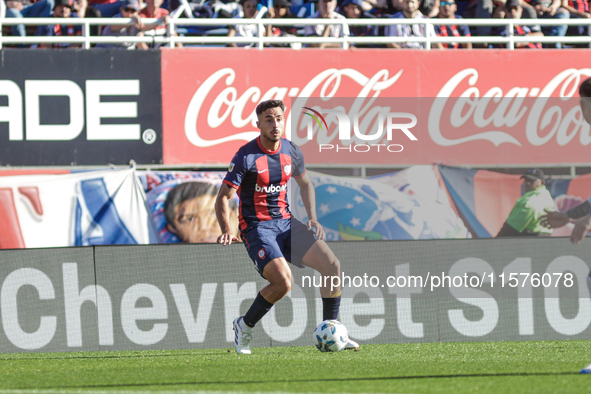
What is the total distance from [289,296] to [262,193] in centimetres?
203

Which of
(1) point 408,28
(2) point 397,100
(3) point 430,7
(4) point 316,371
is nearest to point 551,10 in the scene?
(3) point 430,7

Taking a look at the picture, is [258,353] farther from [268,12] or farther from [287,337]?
[268,12]

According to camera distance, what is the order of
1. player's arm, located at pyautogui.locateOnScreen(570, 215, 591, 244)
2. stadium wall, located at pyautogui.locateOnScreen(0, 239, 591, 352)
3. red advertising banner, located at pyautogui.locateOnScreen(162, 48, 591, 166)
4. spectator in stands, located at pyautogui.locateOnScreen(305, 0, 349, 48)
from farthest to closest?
spectator in stands, located at pyautogui.locateOnScreen(305, 0, 349, 48)
red advertising banner, located at pyautogui.locateOnScreen(162, 48, 591, 166)
stadium wall, located at pyautogui.locateOnScreen(0, 239, 591, 352)
player's arm, located at pyautogui.locateOnScreen(570, 215, 591, 244)

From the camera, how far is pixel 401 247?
914 cm

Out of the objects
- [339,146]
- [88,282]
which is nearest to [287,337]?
[88,282]

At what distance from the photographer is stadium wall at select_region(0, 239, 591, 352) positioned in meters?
8.82

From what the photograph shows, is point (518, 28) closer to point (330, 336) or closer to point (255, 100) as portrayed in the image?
point (255, 100)

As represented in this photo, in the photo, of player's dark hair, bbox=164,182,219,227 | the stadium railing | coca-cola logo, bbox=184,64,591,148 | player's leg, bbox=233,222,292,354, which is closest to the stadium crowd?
the stadium railing

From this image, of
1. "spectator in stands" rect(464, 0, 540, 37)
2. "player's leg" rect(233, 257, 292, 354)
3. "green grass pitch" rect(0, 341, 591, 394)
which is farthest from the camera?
"spectator in stands" rect(464, 0, 540, 37)

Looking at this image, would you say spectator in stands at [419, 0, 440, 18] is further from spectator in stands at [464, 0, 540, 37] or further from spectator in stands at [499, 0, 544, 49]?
spectator in stands at [499, 0, 544, 49]

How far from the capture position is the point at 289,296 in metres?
9.03

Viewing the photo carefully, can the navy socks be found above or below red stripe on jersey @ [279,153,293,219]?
below

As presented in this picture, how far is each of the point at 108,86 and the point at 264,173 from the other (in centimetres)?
543

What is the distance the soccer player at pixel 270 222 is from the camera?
7.11 meters
